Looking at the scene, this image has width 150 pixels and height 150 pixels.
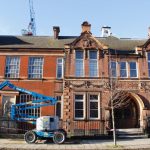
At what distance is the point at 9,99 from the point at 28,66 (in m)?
3.96

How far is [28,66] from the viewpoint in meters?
27.3

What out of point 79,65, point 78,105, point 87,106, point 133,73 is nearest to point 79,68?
point 79,65

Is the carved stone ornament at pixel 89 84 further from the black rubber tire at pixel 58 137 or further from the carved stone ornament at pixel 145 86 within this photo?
the black rubber tire at pixel 58 137

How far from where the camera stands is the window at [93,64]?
26.3 meters

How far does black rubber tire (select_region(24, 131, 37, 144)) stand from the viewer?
63.3ft

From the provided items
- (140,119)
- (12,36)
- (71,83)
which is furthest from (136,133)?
(12,36)

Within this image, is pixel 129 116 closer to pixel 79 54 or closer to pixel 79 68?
pixel 79 68

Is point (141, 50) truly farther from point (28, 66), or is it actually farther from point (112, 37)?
point (28, 66)

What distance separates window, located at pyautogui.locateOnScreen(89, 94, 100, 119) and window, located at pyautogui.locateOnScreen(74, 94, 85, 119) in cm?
80

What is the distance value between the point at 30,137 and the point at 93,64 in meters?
10.6

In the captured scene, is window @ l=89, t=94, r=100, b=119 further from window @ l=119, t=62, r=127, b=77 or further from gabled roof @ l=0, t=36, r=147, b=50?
gabled roof @ l=0, t=36, r=147, b=50

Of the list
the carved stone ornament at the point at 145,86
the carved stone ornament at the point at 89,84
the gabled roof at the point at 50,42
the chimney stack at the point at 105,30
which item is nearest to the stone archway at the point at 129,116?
the carved stone ornament at the point at 145,86

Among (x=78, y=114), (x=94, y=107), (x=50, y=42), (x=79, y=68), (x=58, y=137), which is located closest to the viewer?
(x=58, y=137)

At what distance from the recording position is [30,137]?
1945 centimetres
